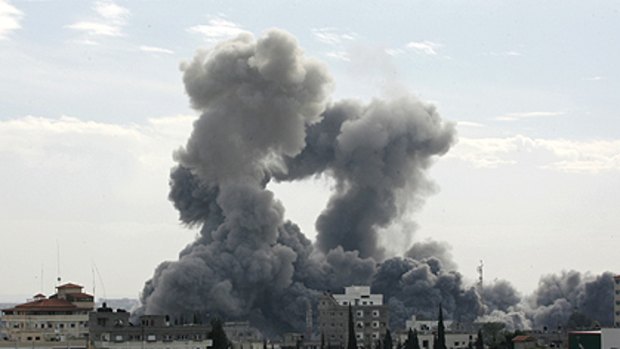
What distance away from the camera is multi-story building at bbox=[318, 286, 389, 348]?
149m

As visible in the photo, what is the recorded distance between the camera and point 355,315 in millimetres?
149250

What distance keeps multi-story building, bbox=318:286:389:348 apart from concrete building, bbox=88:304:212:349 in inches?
1285

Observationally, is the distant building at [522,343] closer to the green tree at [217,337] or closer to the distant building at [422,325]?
the distant building at [422,325]

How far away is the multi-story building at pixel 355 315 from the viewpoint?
148875 millimetres

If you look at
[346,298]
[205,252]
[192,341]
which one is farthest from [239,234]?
[192,341]

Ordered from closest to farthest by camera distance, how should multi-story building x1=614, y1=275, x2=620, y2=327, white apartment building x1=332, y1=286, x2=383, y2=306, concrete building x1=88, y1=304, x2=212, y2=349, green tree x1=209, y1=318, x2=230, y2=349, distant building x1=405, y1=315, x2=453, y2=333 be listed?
concrete building x1=88, y1=304, x2=212, y2=349 < green tree x1=209, y1=318, x2=230, y2=349 < distant building x1=405, y1=315, x2=453, y2=333 < multi-story building x1=614, y1=275, x2=620, y2=327 < white apartment building x1=332, y1=286, x2=383, y2=306

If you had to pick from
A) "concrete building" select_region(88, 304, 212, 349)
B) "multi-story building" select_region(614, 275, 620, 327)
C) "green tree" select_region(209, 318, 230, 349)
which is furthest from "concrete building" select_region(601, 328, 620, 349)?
"multi-story building" select_region(614, 275, 620, 327)

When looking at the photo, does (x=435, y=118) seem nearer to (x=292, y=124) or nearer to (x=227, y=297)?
(x=292, y=124)

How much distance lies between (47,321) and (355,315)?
38949mm

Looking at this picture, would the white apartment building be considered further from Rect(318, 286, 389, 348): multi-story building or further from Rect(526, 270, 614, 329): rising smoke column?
Rect(526, 270, 614, 329): rising smoke column

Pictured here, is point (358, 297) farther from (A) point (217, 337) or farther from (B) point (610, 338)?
(B) point (610, 338)

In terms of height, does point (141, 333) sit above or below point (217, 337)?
above

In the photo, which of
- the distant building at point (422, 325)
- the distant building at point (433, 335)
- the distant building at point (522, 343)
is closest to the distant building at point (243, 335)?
the distant building at point (433, 335)

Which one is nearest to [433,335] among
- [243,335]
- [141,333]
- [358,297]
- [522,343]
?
[522,343]
